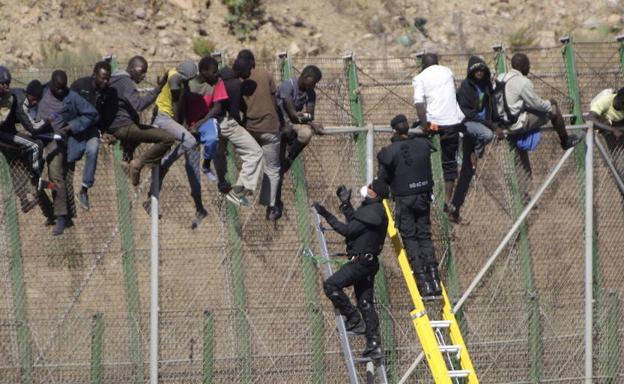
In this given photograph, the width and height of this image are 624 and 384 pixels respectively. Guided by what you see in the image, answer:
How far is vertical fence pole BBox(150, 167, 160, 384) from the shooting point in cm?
1727

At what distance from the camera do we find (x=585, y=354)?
1928cm

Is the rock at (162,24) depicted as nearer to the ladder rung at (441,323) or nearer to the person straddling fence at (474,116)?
the person straddling fence at (474,116)

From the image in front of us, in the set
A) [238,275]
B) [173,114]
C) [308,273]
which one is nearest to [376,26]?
[308,273]

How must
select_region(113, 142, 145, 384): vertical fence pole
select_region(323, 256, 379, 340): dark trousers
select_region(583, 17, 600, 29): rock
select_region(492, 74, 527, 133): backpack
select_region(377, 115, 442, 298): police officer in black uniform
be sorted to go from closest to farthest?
select_region(323, 256, 379, 340): dark trousers < select_region(377, 115, 442, 298): police officer in black uniform < select_region(113, 142, 145, 384): vertical fence pole < select_region(492, 74, 527, 133): backpack < select_region(583, 17, 600, 29): rock

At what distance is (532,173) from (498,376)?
9.82ft

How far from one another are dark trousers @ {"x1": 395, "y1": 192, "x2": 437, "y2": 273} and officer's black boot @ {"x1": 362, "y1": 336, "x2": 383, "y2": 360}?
3.36 ft

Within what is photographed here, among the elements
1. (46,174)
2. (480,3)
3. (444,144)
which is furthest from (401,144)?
(480,3)

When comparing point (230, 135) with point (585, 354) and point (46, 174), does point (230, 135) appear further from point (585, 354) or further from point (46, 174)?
point (585, 354)

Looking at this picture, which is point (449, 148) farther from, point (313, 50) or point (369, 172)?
point (313, 50)

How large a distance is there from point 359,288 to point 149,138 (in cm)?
325

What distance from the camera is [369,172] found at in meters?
18.3

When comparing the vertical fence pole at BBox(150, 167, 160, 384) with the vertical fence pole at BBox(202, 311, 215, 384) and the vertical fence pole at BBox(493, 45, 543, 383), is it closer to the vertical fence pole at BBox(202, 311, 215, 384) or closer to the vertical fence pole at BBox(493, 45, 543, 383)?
the vertical fence pole at BBox(202, 311, 215, 384)

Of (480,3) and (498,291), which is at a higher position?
(480,3)

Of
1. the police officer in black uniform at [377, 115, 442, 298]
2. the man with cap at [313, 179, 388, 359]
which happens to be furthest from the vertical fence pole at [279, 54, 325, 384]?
the police officer in black uniform at [377, 115, 442, 298]
